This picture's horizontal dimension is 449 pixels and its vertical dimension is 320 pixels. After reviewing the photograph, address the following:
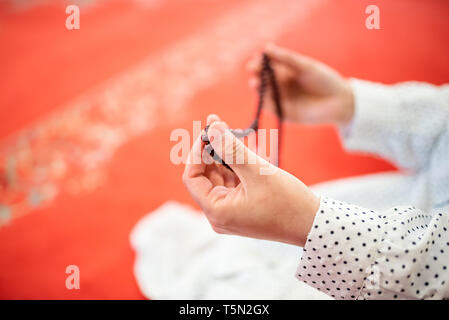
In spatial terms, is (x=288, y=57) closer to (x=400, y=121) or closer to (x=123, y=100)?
(x=400, y=121)

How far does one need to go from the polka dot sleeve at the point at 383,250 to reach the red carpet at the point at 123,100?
0.89 feet

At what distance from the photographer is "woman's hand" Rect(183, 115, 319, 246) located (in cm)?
33

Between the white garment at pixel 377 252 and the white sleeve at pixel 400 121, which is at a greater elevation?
the white sleeve at pixel 400 121

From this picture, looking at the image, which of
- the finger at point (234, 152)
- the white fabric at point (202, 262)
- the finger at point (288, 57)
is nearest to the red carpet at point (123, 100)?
the white fabric at point (202, 262)

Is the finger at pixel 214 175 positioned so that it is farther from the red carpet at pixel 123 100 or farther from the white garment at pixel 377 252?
the red carpet at pixel 123 100

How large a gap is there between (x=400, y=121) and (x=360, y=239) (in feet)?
0.94

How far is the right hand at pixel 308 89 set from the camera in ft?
1.93

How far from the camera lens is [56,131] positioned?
100 cm

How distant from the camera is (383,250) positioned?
1.08ft

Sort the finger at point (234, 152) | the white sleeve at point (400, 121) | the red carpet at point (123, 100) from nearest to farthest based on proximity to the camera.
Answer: the finger at point (234, 152) → the white sleeve at point (400, 121) → the red carpet at point (123, 100)
